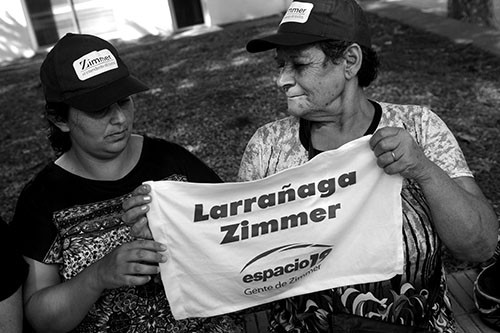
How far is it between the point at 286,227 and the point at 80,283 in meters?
0.81

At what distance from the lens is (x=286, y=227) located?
7.21 feet

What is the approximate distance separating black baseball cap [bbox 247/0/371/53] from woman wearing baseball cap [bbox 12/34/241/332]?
65 centimetres

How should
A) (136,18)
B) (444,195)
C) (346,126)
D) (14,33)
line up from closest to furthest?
(444,195)
(346,126)
(14,33)
(136,18)

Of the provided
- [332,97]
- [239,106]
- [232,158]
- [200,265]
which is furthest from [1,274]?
[239,106]

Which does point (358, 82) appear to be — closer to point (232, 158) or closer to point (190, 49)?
point (232, 158)

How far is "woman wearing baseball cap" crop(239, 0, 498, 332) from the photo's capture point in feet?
6.93

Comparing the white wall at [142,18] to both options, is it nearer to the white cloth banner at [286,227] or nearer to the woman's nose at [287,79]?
the woman's nose at [287,79]

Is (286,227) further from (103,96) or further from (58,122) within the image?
(58,122)

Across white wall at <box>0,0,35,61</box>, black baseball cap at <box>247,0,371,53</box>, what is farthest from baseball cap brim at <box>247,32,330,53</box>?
white wall at <box>0,0,35,61</box>

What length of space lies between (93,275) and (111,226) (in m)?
0.30

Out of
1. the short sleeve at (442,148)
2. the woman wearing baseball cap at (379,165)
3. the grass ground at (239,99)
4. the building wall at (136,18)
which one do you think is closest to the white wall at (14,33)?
the building wall at (136,18)

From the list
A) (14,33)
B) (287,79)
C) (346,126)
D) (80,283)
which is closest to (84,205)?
(80,283)

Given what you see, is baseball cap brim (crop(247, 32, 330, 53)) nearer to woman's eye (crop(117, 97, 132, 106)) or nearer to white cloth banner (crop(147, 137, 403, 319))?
white cloth banner (crop(147, 137, 403, 319))

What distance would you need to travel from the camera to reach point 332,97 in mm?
2277
